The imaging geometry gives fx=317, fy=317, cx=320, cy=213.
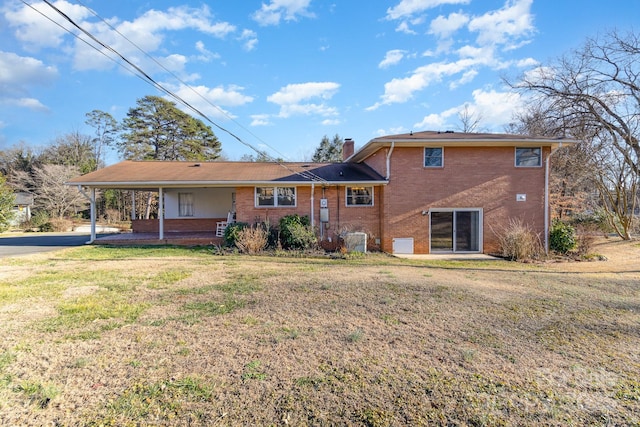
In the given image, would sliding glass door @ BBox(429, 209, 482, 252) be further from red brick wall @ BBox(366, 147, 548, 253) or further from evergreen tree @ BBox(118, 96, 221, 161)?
evergreen tree @ BBox(118, 96, 221, 161)

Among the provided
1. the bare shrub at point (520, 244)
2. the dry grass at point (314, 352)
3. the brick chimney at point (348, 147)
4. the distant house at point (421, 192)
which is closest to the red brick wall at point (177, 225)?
the distant house at point (421, 192)

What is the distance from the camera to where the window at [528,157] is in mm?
13516

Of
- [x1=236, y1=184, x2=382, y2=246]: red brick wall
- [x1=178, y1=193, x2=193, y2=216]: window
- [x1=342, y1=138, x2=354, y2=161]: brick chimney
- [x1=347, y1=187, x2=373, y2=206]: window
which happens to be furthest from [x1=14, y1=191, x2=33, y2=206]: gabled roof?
[x1=347, y1=187, x2=373, y2=206]: window

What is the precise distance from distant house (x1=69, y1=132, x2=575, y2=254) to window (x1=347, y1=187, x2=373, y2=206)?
0.04 m

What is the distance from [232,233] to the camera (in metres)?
13.1

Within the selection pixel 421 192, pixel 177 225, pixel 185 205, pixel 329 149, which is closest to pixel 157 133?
pixel 185 205

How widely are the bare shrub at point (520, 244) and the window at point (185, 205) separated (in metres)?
16.3

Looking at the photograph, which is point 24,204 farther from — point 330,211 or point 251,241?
point 330,211

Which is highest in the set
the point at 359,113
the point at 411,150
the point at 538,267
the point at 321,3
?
the point at 321,3

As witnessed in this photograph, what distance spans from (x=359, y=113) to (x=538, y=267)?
34.6 feet

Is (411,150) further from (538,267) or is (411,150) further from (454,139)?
(538,267)

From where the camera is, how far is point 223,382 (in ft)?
10.1

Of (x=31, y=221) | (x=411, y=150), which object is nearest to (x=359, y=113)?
(x=411, y=150)

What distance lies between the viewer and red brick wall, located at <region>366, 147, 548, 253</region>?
13.3m
